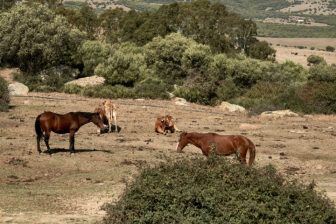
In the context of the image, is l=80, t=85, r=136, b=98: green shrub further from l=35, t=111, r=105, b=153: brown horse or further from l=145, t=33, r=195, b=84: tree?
l=35, t=111, r=105, b=153: brown horse

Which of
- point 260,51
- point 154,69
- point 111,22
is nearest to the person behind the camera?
point 154,69

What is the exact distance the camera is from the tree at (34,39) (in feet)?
215

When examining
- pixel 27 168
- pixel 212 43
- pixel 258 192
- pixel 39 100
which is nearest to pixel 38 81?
pixel 39 100

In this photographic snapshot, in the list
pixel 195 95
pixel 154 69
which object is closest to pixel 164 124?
pixel 195 95

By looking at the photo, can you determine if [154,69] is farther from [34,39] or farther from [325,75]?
[325,75]

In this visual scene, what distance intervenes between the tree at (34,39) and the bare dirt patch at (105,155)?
67.8 feet

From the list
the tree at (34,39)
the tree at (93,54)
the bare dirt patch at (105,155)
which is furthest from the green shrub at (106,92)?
the tree at (34,39)

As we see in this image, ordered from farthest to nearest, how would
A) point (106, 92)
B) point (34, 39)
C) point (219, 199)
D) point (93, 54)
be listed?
1. point (93, 54)
2. point (34, 39)
3. point (106, 92)
4. point (219, 199)

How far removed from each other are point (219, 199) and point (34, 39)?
56989mm

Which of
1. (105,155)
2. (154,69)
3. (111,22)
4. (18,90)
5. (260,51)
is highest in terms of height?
(105,155)

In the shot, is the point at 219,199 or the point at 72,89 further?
the point at 72,89

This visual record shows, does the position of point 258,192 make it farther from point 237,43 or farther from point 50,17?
point 237,43

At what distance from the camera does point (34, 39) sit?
65625 mm

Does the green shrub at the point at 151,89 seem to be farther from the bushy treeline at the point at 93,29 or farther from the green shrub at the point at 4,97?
the green shrub at the point at 4,97
